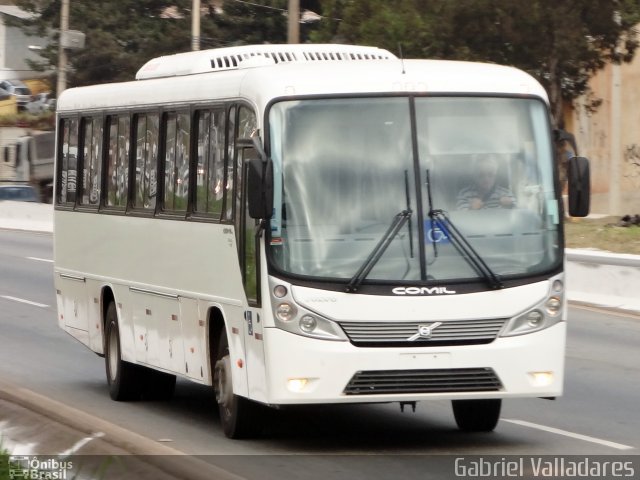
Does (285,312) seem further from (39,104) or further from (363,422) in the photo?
(39,104)

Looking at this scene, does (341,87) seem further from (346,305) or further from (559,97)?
(559,97)

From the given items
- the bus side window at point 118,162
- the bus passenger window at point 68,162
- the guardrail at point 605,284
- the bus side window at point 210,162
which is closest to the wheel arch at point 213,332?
the bus side window at point 210,162

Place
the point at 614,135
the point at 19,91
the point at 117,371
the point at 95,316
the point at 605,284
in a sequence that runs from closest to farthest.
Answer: the point at 117,371, the point at 95,316, the point at 605,284, the point at 614,135, the point at 19,91

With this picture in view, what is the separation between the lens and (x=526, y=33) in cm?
3819

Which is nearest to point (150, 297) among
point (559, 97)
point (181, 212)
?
point (181, 212)

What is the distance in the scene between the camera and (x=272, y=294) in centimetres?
1012

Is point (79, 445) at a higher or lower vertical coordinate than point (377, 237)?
lower

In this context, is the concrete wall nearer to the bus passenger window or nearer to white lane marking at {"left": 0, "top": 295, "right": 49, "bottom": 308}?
white lane marking at {"left": 0, "top": 295, "right": 49, "bottom": 308}

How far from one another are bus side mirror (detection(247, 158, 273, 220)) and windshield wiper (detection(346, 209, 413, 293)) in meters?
0.70

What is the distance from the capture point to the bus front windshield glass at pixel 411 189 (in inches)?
400

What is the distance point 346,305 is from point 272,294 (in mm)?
493

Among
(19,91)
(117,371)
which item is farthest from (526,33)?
(19,91)

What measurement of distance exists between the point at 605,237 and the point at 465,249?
21.7 metres

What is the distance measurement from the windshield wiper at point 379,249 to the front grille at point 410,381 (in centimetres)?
55
